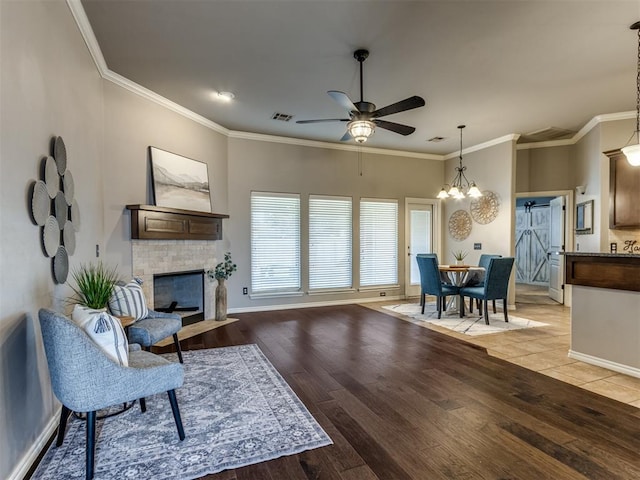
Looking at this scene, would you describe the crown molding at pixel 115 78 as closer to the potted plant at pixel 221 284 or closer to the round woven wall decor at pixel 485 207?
the potted plant at pixel 221 284

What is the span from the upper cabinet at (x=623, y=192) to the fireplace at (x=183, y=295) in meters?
6.35

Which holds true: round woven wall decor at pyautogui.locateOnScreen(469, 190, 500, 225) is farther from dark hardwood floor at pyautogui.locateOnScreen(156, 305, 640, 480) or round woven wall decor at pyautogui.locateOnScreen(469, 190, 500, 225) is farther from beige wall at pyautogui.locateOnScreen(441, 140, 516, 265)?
dark hardwood floor at pyautogui.locateOnScreen(156, 305, 640, 480)

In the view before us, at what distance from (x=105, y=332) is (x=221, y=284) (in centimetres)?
348

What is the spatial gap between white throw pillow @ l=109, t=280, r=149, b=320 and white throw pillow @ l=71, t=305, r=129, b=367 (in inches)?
34.3

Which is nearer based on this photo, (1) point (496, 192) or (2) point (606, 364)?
(2) point (606, 364)

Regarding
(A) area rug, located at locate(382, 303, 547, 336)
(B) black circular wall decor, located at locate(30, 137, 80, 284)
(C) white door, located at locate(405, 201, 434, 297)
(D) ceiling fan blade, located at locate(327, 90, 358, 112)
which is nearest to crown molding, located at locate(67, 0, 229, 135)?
(B) black circular wall decor, located at locate(30, 137, 80, 284)

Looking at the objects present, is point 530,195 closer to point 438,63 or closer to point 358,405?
point 438,63

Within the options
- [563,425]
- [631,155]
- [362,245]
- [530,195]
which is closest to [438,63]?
[631,155]

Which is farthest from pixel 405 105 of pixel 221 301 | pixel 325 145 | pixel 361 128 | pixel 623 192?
pixel 623 192

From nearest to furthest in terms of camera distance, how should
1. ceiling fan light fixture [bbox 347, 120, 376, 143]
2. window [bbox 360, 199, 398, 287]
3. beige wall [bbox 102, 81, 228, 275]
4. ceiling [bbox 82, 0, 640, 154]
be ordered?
ceiling [bbox 82, 0, 640, 154]
ceiling fan light fixture [bbox 347, 120, 376, 143]
beige wall [bbox 102, 81, 228, 275]
window [bbox 360, 199, 398, 287]

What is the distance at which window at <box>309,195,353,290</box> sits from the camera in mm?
6535

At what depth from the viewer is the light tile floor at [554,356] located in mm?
2939

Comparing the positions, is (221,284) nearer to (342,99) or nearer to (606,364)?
(342,99)

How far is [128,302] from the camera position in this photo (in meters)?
2.99
